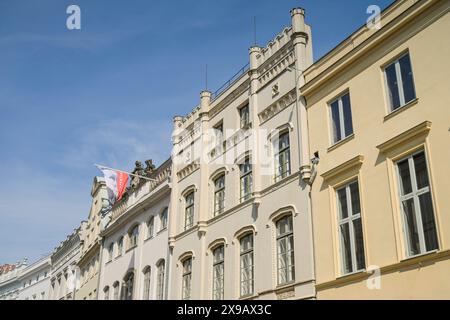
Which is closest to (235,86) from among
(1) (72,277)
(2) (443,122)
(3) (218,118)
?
(3) (218,118)

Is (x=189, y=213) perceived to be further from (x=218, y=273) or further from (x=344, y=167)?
(x=344, y=167)

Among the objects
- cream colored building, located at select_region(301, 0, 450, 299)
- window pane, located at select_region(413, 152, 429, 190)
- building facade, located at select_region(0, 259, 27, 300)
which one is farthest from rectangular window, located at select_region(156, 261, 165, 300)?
building facade, located at select_region(0, 259, 27, 300)

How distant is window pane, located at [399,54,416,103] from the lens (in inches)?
617

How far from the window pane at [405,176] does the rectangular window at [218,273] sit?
9.46 metres

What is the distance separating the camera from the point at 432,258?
44.3 ft

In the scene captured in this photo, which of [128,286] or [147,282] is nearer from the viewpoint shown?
[147,282]

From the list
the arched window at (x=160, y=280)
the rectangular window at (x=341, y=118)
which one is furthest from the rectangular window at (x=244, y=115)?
the arched window at (x=160, y=280)

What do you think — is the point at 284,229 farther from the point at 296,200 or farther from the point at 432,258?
the point at 432,258

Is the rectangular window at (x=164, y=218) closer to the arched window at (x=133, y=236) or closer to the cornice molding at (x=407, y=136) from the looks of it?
the arched window at (x=133, y=236)

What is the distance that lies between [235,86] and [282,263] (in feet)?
29.0

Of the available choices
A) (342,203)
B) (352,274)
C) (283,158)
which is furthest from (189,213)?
(352,274)

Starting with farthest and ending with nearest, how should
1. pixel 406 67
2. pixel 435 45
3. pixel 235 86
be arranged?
pixel 235 86 < pixel 406 67 < pixel 435 45

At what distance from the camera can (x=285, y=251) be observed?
1928cm

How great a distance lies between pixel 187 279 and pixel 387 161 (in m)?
12.3
